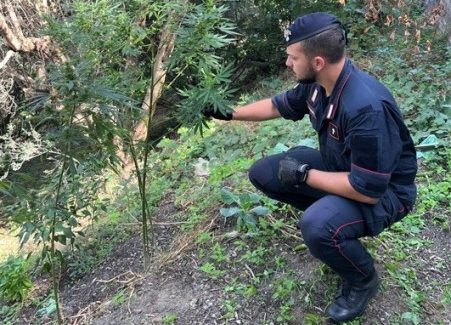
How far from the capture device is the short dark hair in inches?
94.9

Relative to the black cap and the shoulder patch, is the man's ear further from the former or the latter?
the shoulder patch

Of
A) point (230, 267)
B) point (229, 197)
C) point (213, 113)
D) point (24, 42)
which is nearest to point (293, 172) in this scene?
point (213, 113)

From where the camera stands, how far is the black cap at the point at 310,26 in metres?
2.43

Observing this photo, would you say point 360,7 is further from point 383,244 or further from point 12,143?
point 12,143

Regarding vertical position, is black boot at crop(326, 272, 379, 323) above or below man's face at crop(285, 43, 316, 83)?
below

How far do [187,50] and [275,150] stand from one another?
5.71 feet

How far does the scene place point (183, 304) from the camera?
291 cm

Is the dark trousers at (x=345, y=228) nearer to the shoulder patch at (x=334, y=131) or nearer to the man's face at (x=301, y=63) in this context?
the shoulder patch at (x=334, y=131)

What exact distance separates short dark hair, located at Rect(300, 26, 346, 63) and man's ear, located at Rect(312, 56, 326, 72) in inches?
0.7

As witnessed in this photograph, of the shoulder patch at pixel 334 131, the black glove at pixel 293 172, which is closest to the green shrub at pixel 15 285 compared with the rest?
the black glove at pixel 293 172

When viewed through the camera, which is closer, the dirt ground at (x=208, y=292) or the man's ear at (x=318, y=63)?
the man's ear at (x=318, y=63)

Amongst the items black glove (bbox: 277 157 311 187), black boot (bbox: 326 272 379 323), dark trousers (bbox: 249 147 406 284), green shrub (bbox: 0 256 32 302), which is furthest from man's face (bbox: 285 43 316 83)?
green shrub (bbox: 0 256 32 302)

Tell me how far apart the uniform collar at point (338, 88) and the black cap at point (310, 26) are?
205 mm

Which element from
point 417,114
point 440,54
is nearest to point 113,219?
point 417,114
